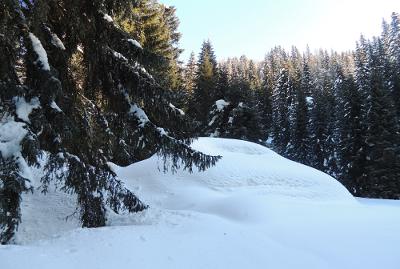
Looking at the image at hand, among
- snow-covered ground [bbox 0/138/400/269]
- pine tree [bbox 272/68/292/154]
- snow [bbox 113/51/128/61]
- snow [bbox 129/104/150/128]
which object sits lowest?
snow-covered ground [bbox 0/138/400/269]

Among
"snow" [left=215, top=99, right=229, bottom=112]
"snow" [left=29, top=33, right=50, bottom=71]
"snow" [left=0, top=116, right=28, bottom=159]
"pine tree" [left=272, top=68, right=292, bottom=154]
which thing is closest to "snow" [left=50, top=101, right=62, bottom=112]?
"snow" [left=29, top=33, right=50, bottom=71]

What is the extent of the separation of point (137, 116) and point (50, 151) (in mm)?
1777

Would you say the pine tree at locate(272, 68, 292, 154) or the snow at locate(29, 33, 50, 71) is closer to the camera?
the snow at locate(29, 33, 50, 71)

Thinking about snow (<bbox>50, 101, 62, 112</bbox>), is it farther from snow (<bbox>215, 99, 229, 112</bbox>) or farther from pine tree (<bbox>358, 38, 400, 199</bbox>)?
pine tree (<bbox>358, 38, 400, 199</bbox>)

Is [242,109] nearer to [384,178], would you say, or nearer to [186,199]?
[384,178]

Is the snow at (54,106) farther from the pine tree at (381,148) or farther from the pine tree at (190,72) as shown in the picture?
the pine tree at (190,72)

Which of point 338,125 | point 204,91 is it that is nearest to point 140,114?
point 204,91

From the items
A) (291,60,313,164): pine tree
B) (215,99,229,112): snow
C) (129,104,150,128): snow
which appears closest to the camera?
(129,104,150,128): snow

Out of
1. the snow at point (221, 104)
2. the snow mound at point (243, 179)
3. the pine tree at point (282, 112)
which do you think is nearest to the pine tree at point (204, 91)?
the snow at point (221, 104)

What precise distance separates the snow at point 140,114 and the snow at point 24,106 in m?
2.00

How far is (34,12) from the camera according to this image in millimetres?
6285

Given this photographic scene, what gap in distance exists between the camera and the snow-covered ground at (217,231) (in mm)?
5254

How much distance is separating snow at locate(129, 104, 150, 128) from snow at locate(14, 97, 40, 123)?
2.00 meters

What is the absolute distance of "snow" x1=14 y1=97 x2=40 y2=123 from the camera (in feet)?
18.7
